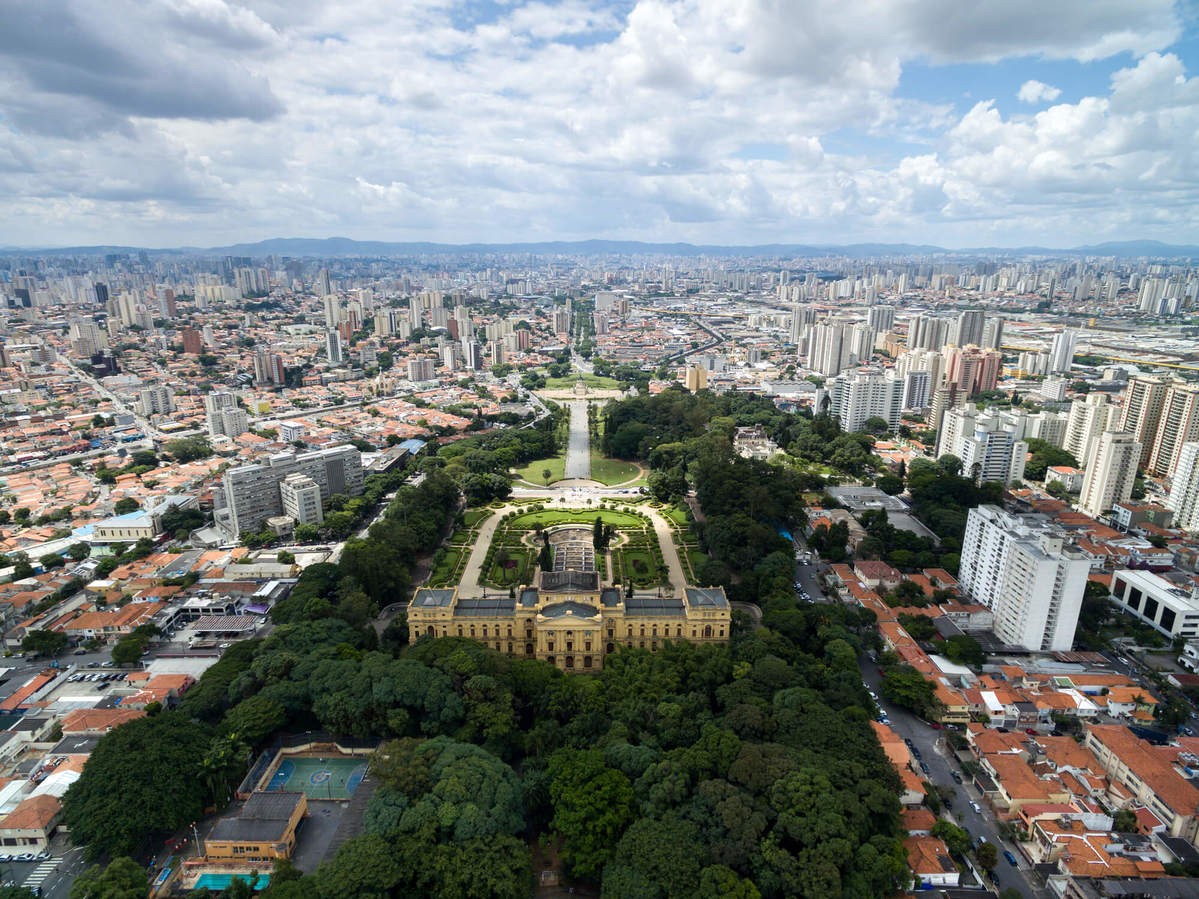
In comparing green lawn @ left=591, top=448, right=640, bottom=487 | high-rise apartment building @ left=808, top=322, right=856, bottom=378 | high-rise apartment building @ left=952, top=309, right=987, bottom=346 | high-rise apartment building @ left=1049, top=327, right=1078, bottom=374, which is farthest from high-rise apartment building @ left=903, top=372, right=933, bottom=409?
green lawn @ left=591, top=448, right=640, bottom=487

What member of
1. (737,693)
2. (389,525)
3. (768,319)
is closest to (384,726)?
(737,693)

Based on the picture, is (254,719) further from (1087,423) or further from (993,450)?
(1087,423)

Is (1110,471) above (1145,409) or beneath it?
beneath

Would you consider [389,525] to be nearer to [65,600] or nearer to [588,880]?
[65,600]

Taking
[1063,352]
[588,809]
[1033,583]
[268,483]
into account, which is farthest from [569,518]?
[1063,352]

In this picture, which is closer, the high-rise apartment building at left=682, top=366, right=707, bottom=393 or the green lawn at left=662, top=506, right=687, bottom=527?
the green lawn at left=662, top=506, right=687, bottom=527

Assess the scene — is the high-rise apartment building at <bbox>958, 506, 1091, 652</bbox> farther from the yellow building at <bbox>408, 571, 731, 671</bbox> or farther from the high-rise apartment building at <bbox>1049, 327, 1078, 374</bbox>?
the high-rise apartment building at <bbox>1049, 327, 1078, 374</bbox>

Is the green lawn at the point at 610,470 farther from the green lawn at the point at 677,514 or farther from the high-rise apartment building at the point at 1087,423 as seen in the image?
the high-rise apartment building at the point at 1087,423
